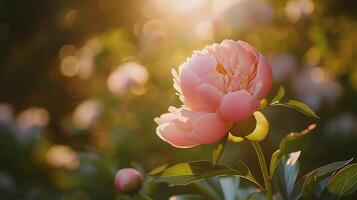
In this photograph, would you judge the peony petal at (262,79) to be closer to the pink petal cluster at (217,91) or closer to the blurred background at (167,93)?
the pink petal cluster at (217,91)

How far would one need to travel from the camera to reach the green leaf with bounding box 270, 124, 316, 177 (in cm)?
82

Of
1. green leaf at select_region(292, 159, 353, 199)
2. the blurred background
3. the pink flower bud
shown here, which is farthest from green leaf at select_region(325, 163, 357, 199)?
the blurred background

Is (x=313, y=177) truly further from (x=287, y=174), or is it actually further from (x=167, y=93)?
(x=167, y=93)

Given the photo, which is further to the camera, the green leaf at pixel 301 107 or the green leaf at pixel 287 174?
the green leaf at pixel 287 174

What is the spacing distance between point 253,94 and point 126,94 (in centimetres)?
155

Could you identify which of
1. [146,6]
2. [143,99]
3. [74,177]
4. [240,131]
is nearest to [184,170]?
[240,131]

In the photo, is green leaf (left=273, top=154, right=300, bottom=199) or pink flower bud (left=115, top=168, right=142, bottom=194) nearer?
green leaf (left=273, top=154, right=300, bottom=199)

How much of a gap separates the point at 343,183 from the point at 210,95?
203 millimetres

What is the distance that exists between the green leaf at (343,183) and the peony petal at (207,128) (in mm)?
155

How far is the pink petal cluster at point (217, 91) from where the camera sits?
0.77 m

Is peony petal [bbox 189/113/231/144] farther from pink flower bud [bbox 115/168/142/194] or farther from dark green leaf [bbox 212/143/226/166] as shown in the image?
pink flower bud [bbox 115/168/142/194]

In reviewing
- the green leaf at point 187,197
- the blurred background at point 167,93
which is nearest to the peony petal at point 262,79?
the green leaf at point 187,197

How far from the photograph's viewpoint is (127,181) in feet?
3.46

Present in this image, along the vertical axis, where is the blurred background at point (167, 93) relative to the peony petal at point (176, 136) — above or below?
above
